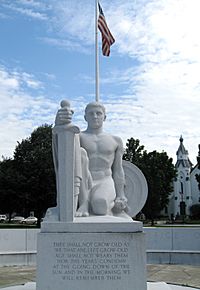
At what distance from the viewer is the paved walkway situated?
991 centimetres

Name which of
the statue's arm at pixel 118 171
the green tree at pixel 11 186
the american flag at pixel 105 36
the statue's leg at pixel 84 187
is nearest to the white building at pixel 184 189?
the green tree at pixel 11 186

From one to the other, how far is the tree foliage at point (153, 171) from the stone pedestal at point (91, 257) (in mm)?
38877

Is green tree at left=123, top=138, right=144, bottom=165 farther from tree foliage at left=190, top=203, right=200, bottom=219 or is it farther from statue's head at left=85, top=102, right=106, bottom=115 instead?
statue's head at left=85, top=102, right=106, bottom=115

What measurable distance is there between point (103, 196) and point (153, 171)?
39.4 m

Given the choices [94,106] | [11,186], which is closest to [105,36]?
[94,106]

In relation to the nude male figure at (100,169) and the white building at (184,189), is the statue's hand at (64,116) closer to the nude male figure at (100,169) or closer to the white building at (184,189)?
the nude male figure at (100,169)

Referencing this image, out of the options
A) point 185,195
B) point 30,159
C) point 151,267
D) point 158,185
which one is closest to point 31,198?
point 30,159

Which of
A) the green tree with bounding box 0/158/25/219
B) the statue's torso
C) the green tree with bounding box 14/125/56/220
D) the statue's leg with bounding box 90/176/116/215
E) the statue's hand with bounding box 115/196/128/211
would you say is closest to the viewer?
the statue's leg with bounding box 90/176/116/215

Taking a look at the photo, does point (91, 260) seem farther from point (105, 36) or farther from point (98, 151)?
point (105, 36)

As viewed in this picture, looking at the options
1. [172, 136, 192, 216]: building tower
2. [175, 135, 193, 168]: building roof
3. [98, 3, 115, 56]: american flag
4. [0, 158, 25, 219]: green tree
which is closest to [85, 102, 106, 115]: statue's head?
[98, 3, 115, 56]: american flag

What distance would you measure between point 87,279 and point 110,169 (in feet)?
6.92

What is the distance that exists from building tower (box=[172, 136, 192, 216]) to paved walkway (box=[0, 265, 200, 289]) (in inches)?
2679

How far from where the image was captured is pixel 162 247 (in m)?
14.9

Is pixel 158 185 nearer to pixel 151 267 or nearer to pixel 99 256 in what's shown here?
pixel 151 267
